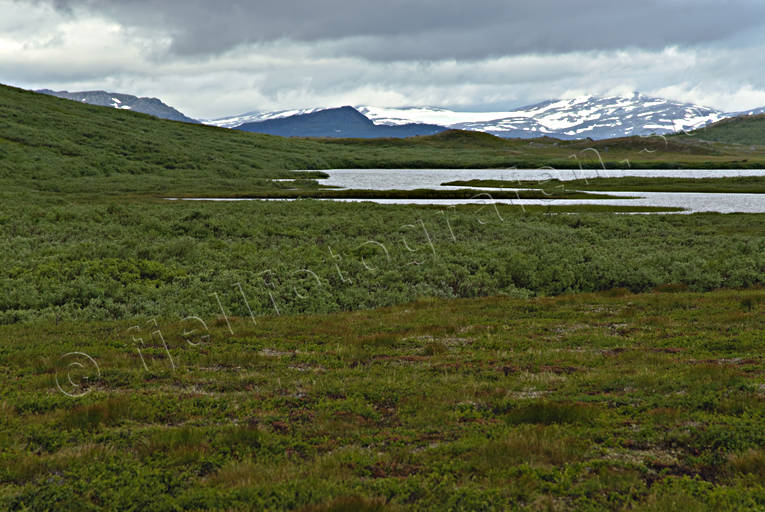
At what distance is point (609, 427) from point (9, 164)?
117205 millimetres

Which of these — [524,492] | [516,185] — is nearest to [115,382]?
[524,492]

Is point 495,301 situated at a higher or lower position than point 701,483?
lower

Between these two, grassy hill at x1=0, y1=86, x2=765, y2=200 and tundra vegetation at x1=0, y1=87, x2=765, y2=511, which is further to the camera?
grassy hill at x1=0, y1=86, x2=765, y2=200

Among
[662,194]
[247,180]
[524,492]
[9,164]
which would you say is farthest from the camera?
[247,180]

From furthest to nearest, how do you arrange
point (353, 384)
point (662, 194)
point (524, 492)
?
point (662, 194)
point (353, 384)
point (524, 492)

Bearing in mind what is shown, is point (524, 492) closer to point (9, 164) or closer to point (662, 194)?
point (662, 194)

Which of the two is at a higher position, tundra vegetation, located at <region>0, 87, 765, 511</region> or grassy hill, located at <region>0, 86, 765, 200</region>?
grassy hill, located at <region>0, 86, 765, 200</region>

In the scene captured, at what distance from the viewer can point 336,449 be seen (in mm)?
10727

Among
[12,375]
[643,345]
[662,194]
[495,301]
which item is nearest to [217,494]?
[12,375]

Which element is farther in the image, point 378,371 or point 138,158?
point 138,158

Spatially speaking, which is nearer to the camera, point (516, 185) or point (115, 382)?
point (115, 382)

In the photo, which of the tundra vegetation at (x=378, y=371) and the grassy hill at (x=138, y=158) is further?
the grassy hill at (x=138, y=158)

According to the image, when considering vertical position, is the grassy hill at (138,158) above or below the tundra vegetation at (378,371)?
above

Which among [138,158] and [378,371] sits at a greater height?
[138,158]
